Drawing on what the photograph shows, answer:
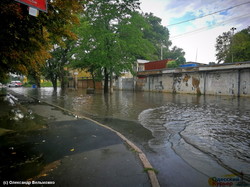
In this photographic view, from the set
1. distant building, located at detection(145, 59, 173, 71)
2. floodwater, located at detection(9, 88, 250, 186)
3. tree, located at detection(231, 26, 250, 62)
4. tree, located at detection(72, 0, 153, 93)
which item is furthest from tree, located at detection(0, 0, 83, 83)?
tree, located at detection(231, 26, 250, 62)

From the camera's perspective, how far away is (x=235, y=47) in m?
30.0

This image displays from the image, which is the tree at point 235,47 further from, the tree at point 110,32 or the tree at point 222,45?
the tree at point 110,32

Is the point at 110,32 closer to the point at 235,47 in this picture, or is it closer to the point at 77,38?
the point at 77,38

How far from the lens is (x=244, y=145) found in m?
4.38

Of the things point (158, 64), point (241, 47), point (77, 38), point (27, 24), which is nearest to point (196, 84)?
point (158, 64)

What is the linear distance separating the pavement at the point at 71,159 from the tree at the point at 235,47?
109 ft

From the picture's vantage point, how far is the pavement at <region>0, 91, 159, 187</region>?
270cm

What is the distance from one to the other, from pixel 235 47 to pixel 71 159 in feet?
118

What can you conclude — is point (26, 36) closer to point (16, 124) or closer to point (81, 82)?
point (16, 124)

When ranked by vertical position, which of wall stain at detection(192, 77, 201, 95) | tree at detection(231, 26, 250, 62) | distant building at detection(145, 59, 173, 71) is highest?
tree at detection(231, 26, 250, 62)

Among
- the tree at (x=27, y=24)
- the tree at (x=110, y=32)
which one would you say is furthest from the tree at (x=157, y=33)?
the tree at (x=27, y=24)

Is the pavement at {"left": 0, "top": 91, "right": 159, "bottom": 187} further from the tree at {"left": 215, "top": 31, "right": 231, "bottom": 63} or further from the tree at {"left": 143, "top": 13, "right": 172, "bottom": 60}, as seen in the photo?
the tree at {"left": 143, "top": 13, "right": 172, "bottom": 60}

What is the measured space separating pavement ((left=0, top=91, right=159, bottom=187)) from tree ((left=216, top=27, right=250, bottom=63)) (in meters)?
33.4

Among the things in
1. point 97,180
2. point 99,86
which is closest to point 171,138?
point 97,180
